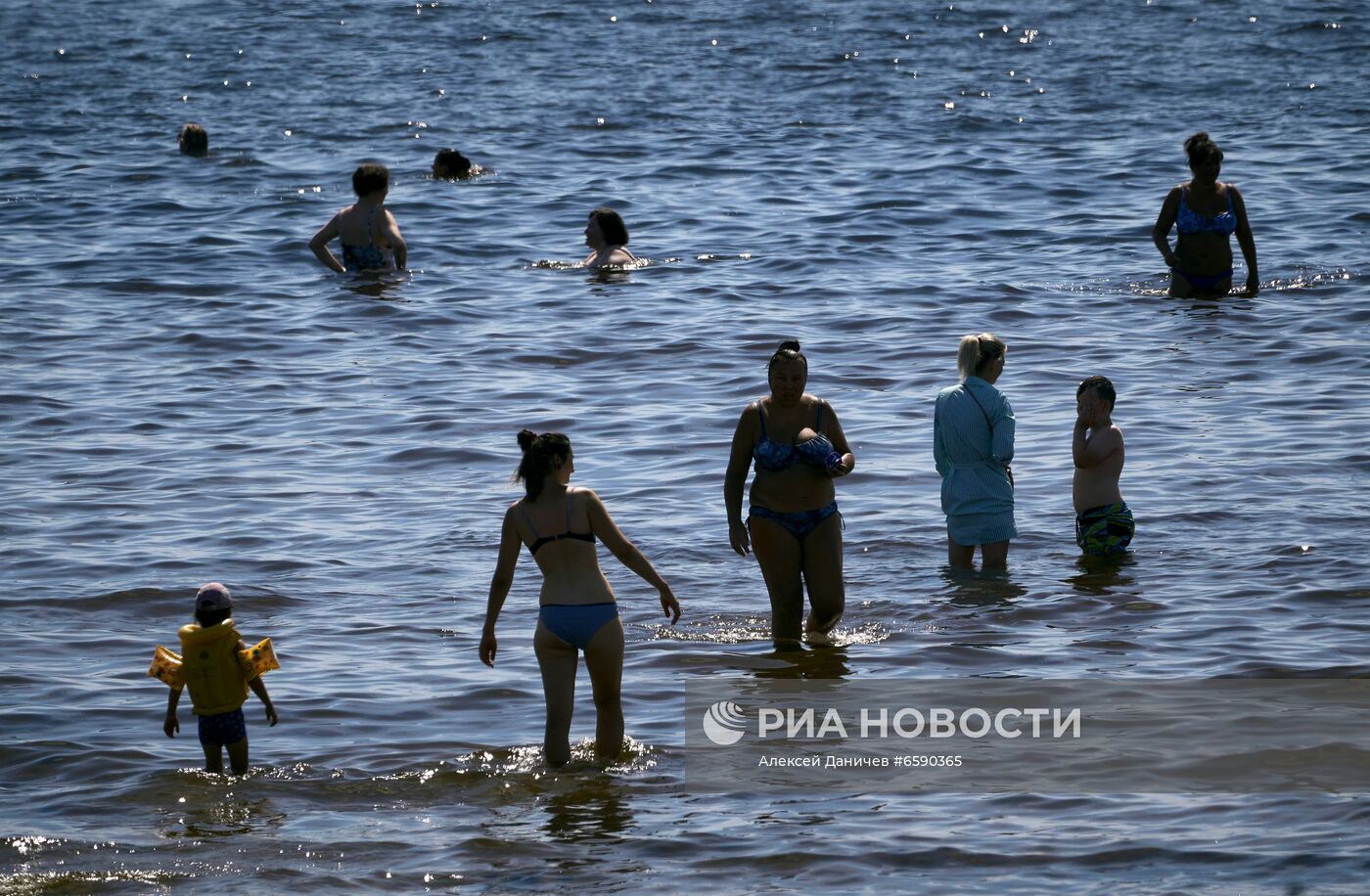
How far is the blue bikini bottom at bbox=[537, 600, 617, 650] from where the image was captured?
8383mm

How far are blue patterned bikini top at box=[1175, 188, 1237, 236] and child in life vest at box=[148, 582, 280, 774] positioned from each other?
11.2 m

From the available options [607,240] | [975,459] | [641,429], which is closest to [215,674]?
[975,459]

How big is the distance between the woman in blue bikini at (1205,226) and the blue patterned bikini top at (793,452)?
798 cm

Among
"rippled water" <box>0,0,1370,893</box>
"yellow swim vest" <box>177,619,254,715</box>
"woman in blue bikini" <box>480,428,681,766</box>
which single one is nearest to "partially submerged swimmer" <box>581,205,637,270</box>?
"rippled water" <box>0,0,1370,893</box>

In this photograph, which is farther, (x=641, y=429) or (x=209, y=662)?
(x=641, y=429)

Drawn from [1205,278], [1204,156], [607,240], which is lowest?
[1205,278]

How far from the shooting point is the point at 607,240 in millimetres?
20688

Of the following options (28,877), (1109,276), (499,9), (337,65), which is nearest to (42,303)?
(1109,276)

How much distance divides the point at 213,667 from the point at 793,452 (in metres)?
3.33

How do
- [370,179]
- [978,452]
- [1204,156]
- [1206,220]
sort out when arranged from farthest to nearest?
1. [370,179]
2. [1206,220]
3. [1204,156]
4. [978,452]

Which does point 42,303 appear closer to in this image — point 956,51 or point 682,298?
point 682,298

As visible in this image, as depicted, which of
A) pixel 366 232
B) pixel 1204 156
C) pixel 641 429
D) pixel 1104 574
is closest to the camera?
pixel 1104 574

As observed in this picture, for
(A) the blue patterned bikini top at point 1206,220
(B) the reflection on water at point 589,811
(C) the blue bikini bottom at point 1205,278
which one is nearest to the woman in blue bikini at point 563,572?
(B) the reflection on water at point 589,811

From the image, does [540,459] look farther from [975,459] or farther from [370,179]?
[370,179]
